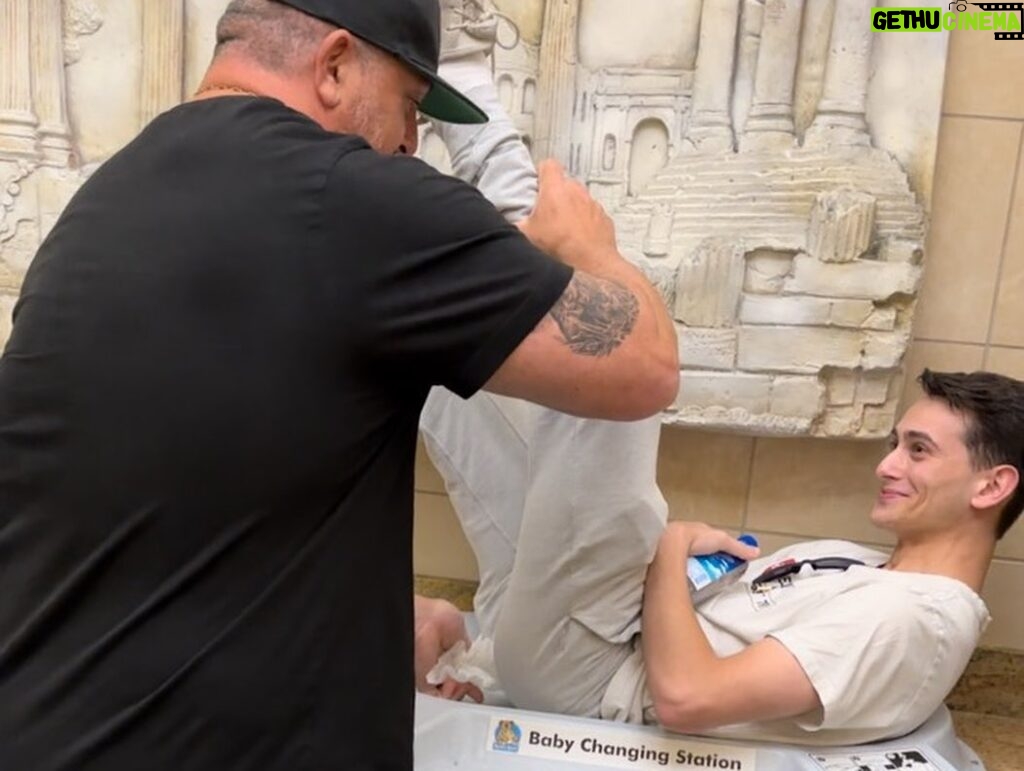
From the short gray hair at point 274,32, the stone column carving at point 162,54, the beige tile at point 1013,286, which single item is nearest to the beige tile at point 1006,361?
the beige tile at point 1013,286

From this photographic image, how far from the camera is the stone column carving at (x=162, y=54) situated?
143cm

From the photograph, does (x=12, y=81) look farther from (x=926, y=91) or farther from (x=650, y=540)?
(x=926, y=91)

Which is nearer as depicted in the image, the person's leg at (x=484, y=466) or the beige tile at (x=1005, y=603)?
the person's leg at (x=484, y=466)

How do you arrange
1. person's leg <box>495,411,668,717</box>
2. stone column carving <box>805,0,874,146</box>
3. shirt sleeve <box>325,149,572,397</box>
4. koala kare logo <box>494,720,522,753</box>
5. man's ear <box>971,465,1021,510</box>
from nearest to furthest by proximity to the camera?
shirt sleeve <box>325,149,572,397</box> → person's leg <box>495,411,668,717</box> → koala kare logo <box>494,720,522,753</box> → man's ear <box>971,465,1021,510</box> → stone column carving <box>805,0,874,146</box>

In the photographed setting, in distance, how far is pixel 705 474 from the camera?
150 centimetres

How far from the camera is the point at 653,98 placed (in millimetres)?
1385

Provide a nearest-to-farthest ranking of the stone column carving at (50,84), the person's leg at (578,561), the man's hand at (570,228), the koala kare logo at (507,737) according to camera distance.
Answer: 1. the man's hand at (570,228)
2. the person's leg at (578,561)
3. the koala kare logo at (507,737)
4. the stone column carving at (50,84)

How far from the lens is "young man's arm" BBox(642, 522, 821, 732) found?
41.2 inches

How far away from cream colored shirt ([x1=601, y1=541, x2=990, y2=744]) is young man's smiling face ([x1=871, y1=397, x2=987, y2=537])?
79mm

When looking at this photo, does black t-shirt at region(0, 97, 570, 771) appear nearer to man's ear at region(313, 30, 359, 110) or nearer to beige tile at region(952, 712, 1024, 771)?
man's ear at region(313, 30, 359, 110)

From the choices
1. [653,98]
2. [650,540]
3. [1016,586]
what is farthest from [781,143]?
[1016,586]

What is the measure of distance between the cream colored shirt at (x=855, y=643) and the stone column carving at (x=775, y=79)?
58 cm

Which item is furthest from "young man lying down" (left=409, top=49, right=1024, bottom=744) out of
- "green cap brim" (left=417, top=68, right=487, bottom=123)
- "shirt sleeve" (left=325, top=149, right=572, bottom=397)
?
"shirt sleeve" (left=325, top=149, right=572, bottom=397)

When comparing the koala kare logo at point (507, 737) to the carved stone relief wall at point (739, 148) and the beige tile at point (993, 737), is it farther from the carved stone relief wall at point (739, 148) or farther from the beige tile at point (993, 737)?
the beige tile at point (993, 737)
